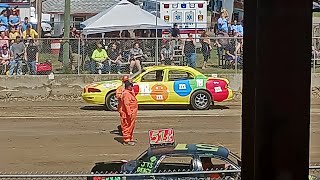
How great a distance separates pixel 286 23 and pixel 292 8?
0.07ft

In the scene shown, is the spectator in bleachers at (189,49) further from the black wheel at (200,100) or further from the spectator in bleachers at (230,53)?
the black wheel at (200,100)

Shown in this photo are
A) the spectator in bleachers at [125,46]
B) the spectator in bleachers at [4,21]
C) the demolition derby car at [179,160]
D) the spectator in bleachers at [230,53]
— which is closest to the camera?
the demolition derby car at [179,160]

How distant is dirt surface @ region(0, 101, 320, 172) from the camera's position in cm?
600

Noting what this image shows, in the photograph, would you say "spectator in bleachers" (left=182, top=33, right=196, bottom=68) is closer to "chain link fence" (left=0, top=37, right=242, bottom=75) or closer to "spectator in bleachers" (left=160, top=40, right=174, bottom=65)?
"chain link fence" (left=0, top=37, right=242, bottom=75)

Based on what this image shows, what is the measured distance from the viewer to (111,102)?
29.5ft

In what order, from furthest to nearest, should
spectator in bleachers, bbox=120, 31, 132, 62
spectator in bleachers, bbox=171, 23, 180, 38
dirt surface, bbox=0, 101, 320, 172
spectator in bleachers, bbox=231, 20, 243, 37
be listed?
spectator in bleachers, bbox=171, 23, 180, 38 → spectator in bleachers, bbox=120, 31, 132, 62 → dirt surface, bbox=0, 101, 320, 172 → spectator in bleachers, bbox=231, 20, 243, 37

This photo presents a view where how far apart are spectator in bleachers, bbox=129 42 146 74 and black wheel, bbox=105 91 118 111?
1535 mm

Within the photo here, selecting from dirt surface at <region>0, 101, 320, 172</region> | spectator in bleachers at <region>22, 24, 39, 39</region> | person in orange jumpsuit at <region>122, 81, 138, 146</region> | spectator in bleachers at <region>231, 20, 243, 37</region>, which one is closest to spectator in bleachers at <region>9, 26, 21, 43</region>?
spectator in bleachers at <region>22, 24, 39, 39</region>

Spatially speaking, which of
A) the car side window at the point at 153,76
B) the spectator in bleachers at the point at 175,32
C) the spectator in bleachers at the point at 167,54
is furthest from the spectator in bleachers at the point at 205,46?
the car side window at the point at 153,76

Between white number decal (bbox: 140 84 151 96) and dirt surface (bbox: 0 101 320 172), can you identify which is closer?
dirt surface (bbox: 0 101 320 172)

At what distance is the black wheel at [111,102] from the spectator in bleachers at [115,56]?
1.57 m

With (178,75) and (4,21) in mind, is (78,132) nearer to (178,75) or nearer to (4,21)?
(178,75)

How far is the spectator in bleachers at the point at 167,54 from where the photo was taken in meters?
10.6

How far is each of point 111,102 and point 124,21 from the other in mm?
3640
